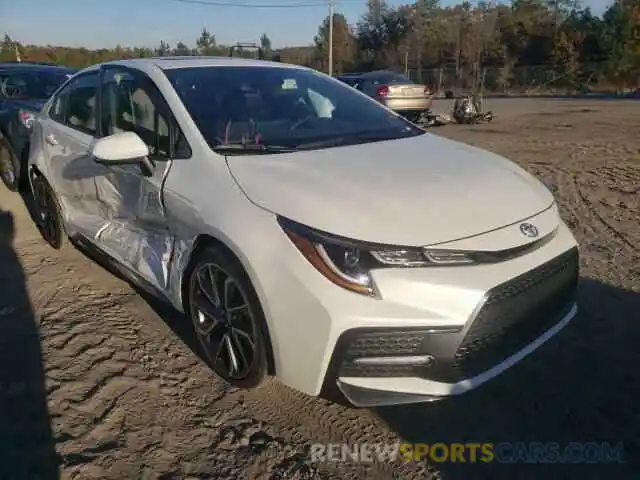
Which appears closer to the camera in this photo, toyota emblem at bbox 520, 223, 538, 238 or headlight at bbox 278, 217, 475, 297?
headlight at bbox 278, 217, 475, 297

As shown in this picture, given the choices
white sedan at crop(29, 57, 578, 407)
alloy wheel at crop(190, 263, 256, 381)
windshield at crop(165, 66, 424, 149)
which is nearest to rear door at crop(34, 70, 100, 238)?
white sedan at crop(29, 57, 578, 407)

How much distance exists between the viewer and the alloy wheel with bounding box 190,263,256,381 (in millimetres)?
2451

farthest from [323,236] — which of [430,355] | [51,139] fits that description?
[51,139]

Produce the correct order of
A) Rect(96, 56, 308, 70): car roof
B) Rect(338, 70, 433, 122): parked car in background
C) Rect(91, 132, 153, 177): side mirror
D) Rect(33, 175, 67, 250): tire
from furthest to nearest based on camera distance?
Rect(338, 70, 433, 122): parked car in background → Rect(33, 175, 67, 250): tire → Rect(96, 56, 308, 70): car roof → Rect(91, 132, 153, 177): side mirror

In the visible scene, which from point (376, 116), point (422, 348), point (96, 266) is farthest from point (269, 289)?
point (96, 266)

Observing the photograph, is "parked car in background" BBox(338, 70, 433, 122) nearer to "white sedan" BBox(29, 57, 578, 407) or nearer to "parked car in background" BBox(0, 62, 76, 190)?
"parked car in background" BBox(0, 62, 76, 190)

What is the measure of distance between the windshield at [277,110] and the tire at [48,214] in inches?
73.9

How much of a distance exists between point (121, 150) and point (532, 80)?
42.5 m

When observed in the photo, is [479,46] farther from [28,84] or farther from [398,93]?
[28,84]

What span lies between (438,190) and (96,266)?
3.03 m

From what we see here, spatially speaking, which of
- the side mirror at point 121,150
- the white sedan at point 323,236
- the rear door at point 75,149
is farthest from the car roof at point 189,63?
the side mirror at point 121,150

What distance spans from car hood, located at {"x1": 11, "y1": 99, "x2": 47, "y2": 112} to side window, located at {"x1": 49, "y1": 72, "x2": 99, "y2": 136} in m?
2.05

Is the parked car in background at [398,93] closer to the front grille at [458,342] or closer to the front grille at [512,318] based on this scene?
the front grille at [512,318]

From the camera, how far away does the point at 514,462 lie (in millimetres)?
2203
